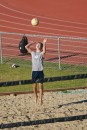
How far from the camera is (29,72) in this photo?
1806cm

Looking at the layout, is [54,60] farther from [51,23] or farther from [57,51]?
[51,23]

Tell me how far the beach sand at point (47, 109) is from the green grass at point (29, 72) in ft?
3.42

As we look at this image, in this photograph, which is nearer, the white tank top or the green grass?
the white tank top

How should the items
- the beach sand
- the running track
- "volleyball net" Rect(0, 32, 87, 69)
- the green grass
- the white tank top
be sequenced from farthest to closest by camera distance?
the running track, "volleyball net" Rect(0, 32, 87, 69), the green grass, the white tank top, the beach sand

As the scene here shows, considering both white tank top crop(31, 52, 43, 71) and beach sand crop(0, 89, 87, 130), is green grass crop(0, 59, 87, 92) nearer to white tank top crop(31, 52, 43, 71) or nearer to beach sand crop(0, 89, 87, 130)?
beach sand crop(0, 89, 87, 130)

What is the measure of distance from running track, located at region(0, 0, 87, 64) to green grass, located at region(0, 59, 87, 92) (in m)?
1.38

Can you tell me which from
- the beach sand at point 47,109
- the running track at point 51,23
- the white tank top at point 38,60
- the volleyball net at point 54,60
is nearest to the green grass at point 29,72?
the volleyball net at point 54,60

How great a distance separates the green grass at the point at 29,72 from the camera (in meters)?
15.9

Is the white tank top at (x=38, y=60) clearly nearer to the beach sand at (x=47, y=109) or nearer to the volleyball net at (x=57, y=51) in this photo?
the beach sand at (x=47, y=109)

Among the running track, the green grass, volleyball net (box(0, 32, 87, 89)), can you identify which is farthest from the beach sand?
the running track

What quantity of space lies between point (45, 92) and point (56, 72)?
3.26 metres

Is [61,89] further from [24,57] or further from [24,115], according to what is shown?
[24,57]

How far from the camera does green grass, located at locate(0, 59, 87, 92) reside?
15.9m

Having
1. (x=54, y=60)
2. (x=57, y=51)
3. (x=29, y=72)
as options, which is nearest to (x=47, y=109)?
(x=29, y=72)
